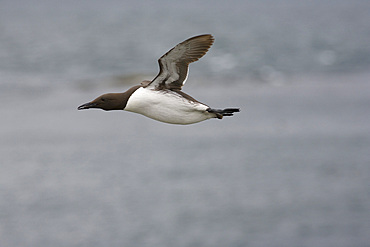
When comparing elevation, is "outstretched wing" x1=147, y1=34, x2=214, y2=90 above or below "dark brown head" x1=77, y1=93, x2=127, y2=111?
above

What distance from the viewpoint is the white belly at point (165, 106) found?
42.0 ft

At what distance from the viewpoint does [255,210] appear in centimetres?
3553

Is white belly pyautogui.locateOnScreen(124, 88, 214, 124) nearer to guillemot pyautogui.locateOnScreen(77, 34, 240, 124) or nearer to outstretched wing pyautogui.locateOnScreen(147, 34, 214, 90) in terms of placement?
guillemot pyautogui.locateOnScreen(77, 34, 240, 124)

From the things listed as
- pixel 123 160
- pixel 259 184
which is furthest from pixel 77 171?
pixel 259 184

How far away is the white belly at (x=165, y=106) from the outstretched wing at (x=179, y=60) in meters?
0.16

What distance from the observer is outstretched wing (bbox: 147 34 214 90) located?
40.8ft

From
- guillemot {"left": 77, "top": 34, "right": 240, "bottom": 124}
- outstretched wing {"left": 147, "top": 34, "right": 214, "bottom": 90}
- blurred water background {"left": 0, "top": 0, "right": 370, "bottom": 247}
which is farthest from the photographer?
blurred water background {"left": 0, "top": 0, "right": 370, "bottom": 247}

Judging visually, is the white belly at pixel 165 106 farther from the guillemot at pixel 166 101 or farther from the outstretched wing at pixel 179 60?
the outstretched wing at pixel 179 60

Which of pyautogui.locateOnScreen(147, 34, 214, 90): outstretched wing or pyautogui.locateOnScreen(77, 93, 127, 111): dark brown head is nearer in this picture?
pyautogui.locateOnScreen(147, 34, 214, 90): outstretched wing

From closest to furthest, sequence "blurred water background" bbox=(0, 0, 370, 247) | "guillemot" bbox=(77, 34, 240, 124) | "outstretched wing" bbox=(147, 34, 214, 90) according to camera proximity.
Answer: "outstretched wing" bbox=(147, 34, 214, 90)
"guillemot" bbox=(77, 34, 240, 124)
"blurred water background" bbox=(0, 0, 370, 247)

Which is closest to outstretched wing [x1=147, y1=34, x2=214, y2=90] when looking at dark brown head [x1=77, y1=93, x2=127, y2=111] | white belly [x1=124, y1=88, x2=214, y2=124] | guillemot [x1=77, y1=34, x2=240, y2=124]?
guillemot [x1=77, y1=34, x2=240, y2=124]

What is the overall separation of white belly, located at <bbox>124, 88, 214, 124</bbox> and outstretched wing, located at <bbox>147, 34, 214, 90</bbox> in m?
0.16

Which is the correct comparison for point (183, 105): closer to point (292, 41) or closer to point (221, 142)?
point (221, 142)

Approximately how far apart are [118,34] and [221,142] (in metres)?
49.2
